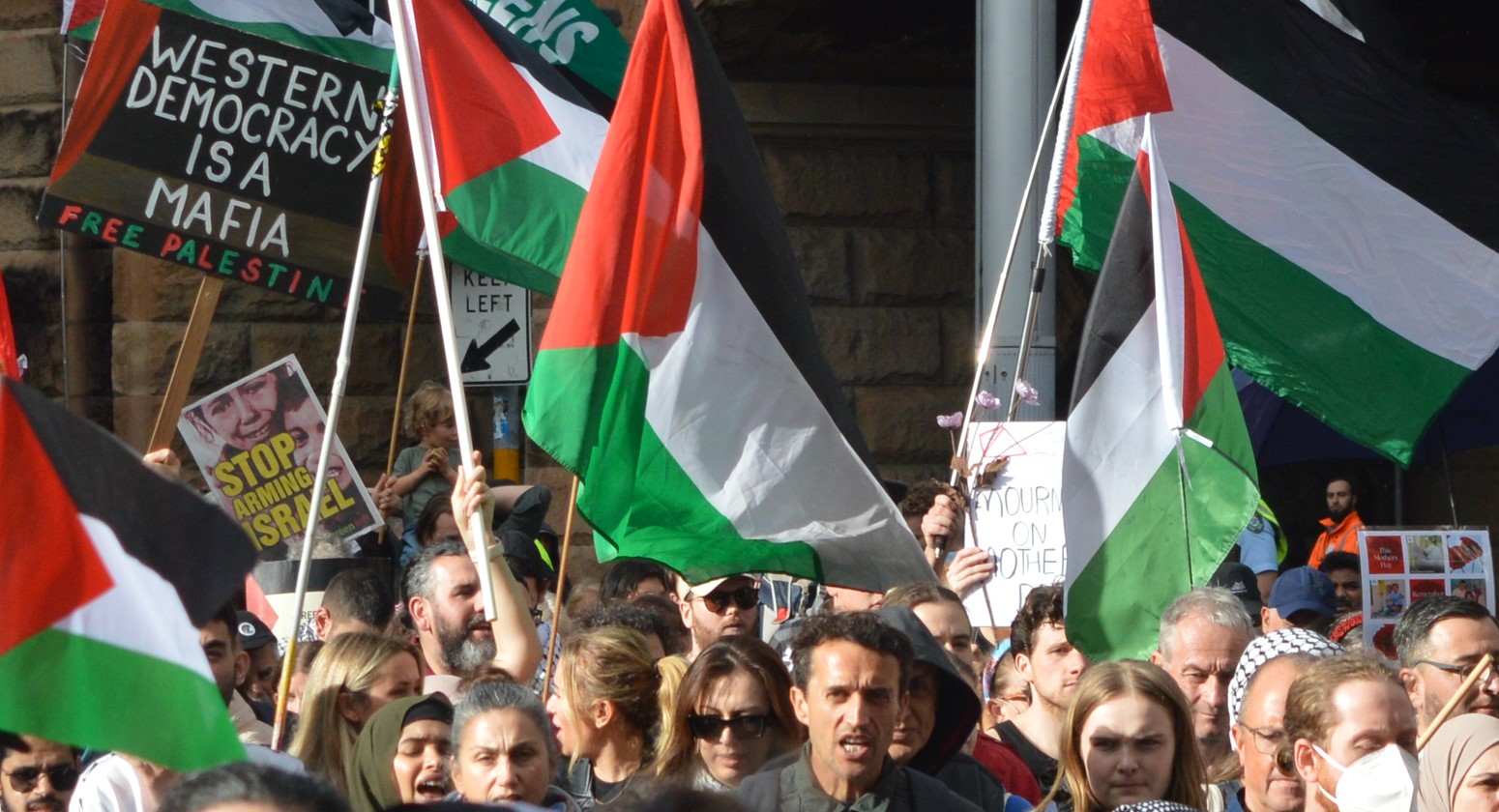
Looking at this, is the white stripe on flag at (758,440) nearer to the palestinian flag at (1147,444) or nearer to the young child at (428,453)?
the palestinian flag at (1147,444)

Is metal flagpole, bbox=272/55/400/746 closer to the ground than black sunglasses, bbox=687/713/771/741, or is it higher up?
higher up

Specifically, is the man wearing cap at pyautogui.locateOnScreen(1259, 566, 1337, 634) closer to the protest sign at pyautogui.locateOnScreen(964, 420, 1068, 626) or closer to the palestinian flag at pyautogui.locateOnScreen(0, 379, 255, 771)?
the protest sign at pyautogui.locateOnScreen(964, 420, 1068, 626)

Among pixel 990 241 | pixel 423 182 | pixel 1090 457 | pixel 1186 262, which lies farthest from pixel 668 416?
pixel 990 241

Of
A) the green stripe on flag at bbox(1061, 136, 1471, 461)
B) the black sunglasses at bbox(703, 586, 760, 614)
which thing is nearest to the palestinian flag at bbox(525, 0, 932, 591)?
the black sunglasses at bbox(703, 586, 760, 614)

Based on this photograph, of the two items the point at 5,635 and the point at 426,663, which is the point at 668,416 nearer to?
the point at 426,663

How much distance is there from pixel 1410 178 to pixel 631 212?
2.78 m

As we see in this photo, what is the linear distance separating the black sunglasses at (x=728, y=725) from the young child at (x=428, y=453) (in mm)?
3484

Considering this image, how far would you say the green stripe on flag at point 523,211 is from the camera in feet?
18.9

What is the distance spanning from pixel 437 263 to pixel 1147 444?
2021 mm

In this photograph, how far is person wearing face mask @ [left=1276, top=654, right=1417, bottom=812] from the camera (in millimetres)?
3914

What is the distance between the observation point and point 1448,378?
6.66 metres

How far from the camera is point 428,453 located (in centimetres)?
790

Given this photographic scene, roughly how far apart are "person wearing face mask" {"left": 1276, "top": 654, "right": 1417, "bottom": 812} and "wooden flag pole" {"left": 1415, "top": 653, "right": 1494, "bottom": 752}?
2.81 ft

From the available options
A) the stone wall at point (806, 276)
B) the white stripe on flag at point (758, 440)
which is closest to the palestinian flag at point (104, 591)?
the white stripe on flag at point (758, 440)
